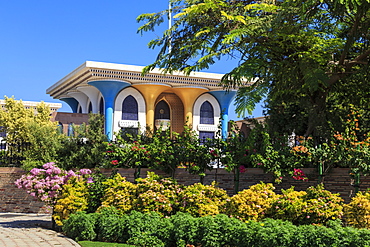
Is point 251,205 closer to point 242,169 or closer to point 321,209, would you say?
point 321,209

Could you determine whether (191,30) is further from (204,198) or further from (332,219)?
(332,219)

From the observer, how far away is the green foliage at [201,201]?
34.0 ft

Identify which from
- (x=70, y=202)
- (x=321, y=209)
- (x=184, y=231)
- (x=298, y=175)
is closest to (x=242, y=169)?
(x=298, y=175)

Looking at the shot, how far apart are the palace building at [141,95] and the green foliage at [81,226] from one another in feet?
61.3

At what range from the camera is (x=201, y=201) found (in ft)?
34.4

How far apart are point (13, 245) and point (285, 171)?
23.0ft

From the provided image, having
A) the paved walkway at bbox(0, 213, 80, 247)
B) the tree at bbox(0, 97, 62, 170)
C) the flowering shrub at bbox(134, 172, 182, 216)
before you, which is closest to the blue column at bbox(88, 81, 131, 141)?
→ the tree at bbox(0, 97, 62, 170)

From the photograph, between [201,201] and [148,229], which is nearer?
[148,229]

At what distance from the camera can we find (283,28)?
12.4 m

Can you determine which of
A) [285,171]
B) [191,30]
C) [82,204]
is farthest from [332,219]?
[191,30]

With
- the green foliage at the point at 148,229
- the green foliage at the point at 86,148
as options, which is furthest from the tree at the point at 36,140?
the green foliage at the point at 148,229

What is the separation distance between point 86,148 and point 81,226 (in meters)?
5.15

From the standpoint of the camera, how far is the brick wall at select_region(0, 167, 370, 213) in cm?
1184

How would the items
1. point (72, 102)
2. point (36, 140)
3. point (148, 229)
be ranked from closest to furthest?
point (148, 229) < point (36, 140) < point (72, 102)
